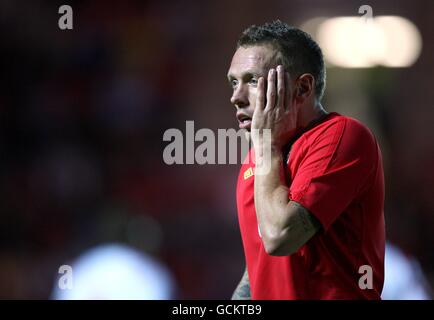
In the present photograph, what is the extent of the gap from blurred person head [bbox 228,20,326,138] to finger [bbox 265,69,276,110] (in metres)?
0.05

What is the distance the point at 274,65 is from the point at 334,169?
49 centimetres

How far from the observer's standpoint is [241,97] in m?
2.83

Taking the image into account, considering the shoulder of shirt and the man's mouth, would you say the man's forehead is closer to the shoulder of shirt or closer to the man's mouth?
the man's mouth

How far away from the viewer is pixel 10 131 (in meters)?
6.61

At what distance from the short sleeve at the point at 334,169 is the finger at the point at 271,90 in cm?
21

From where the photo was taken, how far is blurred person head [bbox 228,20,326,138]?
2836mm

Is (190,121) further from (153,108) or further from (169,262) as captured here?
(169,262)

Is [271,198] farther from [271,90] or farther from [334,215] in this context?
[271,90]

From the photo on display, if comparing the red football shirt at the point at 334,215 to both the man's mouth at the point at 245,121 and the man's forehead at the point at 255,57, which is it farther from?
the man's forehead at the point at 255,57

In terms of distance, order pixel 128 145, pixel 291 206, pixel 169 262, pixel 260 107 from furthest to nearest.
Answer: pixel 128 145 → pixel 169 262 → pixel 260 107 → pixel 291 206

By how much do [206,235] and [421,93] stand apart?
2.49 metres

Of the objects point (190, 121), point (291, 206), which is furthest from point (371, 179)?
point (190, 121)

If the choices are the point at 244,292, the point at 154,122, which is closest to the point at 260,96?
the point at 244,292

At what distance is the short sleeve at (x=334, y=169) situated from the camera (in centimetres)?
259
